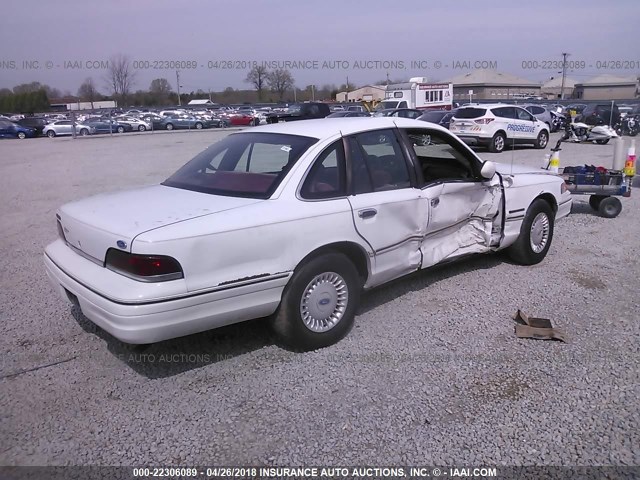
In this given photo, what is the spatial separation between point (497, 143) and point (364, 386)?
16.1 m

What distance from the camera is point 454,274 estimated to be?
18.1 ft

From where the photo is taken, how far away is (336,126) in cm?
424

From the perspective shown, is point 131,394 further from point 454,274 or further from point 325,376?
point 454,274

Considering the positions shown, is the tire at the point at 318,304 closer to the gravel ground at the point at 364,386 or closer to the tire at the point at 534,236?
the gravel ground at the point at 364,386

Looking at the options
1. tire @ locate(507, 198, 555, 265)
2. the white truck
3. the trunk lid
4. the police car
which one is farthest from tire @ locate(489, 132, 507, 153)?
the trunk lid

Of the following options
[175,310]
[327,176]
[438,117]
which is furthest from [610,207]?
[438,117]

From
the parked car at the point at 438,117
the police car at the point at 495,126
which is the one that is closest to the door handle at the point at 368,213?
the police car at the point at 495,126

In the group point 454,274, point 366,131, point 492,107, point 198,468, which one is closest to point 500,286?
point 454,274

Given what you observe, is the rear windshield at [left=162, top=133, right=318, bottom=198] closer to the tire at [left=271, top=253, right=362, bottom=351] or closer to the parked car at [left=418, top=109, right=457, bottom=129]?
the tire at [left=271, top=253, right=362, bottom=351]

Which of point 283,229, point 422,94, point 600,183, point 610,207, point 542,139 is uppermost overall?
point 422,94

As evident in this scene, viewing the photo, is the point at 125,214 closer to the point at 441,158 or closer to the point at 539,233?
the point at 441,158

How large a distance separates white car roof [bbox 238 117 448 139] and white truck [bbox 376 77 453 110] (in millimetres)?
28541

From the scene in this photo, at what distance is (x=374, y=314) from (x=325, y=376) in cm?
110

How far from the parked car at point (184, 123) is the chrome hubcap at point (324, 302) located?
135 ft
